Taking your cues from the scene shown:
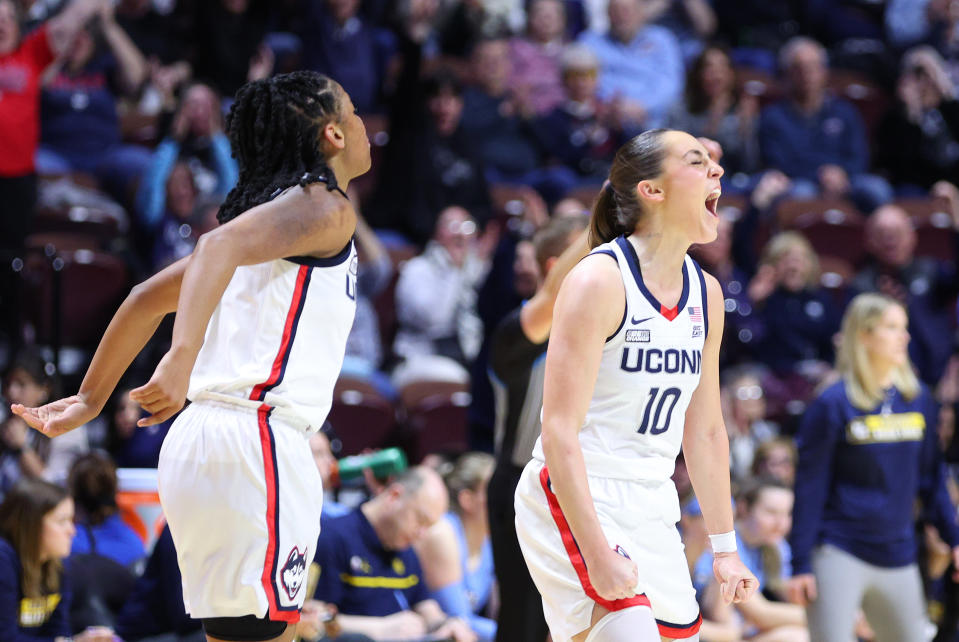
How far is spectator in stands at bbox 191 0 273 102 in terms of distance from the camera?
9.56 m

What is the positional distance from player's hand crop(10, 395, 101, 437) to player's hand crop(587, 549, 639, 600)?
4.34ft

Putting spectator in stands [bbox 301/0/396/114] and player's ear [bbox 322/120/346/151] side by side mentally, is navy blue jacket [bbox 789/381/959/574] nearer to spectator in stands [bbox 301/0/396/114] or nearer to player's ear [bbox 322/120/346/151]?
player's ear [bbox 322/120/346/151]

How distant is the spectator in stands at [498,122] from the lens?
407 inches

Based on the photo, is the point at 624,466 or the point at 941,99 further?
the point at 941,99

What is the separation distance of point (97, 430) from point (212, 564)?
4.64m

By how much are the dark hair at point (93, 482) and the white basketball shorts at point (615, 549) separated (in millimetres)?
3330

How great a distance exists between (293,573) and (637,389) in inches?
37.4

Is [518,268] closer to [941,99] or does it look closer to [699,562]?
[699,562]

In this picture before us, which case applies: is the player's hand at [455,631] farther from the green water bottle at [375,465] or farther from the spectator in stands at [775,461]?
the spectator in stands at [775,461]

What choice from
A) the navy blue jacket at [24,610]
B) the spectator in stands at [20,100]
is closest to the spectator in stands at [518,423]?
the navy blue jacket at [24,610]

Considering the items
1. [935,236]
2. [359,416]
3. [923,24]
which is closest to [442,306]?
[359,416]

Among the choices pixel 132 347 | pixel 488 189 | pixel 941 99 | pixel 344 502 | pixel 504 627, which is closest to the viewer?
pixel 132 347

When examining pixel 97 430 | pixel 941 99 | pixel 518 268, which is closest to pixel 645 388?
pixel 518 268

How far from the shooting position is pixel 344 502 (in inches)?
290
